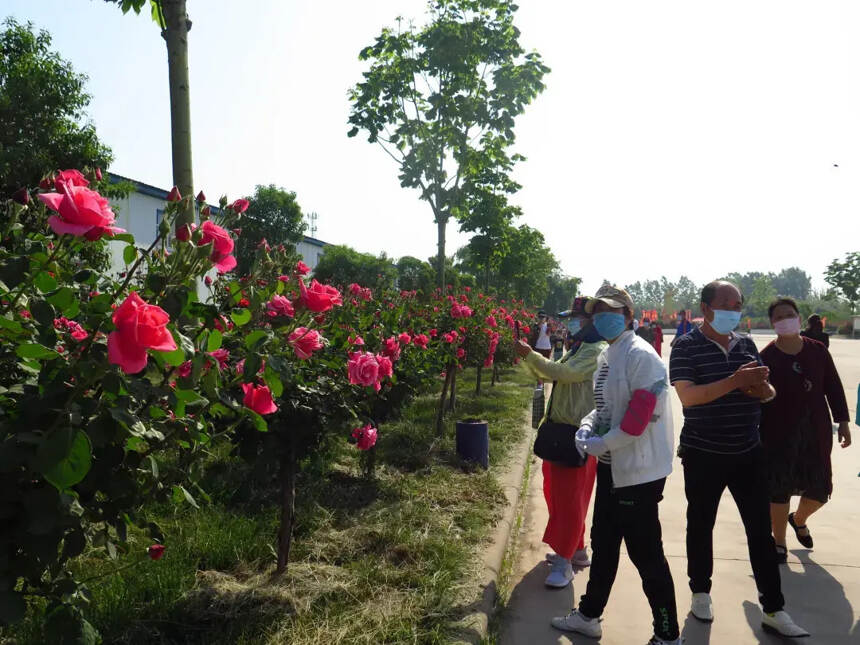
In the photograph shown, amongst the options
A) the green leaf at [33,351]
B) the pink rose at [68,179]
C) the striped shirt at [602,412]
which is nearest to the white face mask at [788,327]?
the striped shirt at [602,412]

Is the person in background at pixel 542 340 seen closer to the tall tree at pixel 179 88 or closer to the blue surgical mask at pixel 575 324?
the blue surgical mask at pixel 575 324

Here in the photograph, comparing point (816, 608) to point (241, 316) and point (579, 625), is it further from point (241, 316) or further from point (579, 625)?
point (241, 316)

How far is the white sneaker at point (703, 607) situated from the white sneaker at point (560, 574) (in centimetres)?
77

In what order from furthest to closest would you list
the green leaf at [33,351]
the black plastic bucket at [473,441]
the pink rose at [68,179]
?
the black plastic bucket at [473,441]
the pink rose at [68,179]
the green leaf at [33,351]

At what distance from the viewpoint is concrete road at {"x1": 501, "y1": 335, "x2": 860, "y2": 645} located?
342 centimetres

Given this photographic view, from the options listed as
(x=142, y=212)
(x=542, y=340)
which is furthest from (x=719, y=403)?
(x=142, y=212)

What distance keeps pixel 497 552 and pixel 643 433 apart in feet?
5.70

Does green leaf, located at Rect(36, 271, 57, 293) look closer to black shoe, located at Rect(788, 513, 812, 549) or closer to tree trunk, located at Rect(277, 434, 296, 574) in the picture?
tree trunk, located at Rect(277, 434, 296, 574)

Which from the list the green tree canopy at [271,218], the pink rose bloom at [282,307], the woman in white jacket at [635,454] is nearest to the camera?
the pink rose bloom at [282,307]

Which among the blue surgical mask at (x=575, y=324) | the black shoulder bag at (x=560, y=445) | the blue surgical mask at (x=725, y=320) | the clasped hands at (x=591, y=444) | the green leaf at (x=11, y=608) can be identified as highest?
the blue surgical mask at (x=725, y=320)

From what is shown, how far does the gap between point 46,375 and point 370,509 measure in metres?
3.80

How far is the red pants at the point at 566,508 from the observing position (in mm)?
4086

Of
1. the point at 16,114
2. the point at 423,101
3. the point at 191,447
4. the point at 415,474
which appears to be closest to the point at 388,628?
the point at 191,447

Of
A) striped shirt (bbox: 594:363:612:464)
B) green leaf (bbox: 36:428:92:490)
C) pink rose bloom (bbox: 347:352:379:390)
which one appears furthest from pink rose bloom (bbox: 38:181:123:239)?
striped shirt (bbox: 594:363:612:464)
